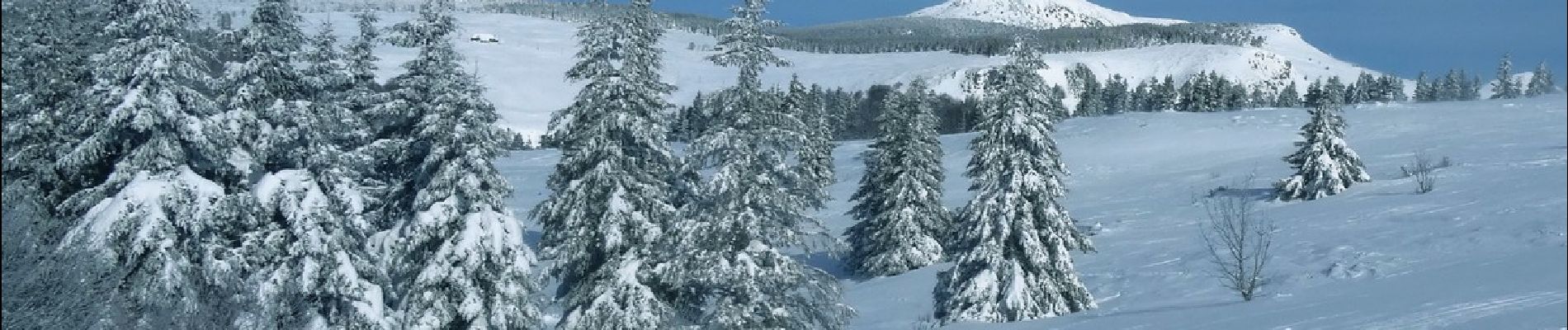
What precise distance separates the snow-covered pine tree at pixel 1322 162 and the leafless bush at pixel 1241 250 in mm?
1956

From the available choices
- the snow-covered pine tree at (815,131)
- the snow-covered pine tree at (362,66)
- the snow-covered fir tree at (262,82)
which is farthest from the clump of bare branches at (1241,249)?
the snow-covered fir tree at (262,82)

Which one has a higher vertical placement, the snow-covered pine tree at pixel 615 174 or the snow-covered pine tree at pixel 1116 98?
the snow-covered pine tree at pixel 615 174

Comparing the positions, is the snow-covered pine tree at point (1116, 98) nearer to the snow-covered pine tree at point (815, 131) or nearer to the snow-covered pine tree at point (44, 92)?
the snow-covered pine tree at point (815, 131)

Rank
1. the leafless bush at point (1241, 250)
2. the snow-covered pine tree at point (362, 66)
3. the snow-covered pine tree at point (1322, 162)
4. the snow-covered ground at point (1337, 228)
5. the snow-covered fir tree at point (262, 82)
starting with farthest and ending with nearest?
the snow-covered pine tree at point (1322, 162), the leafless bush at point (1241, 250), the snow-covered pine tree at point (362, 66), the snow-covered fir tree at point (262, 82), the snow-covered ground at point (1337, 228)

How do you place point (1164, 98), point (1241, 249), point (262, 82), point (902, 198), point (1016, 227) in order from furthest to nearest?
point (1164, 98), point (902, 198), point (1016, 227), point (1241, 249), point (262, 82)

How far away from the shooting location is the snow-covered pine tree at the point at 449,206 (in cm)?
2077

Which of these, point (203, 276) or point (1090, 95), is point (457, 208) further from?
point (1090, 95)

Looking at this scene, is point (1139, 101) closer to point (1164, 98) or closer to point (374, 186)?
point (1164, 98)

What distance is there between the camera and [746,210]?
1903 centimetres

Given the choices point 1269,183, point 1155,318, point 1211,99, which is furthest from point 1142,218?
point 1211,99

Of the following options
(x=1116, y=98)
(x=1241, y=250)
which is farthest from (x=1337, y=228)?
(x=1116, y=98)

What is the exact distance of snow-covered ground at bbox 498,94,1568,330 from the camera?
1655 cm

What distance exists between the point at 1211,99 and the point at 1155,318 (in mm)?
104694

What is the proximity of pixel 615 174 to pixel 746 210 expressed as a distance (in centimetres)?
297
